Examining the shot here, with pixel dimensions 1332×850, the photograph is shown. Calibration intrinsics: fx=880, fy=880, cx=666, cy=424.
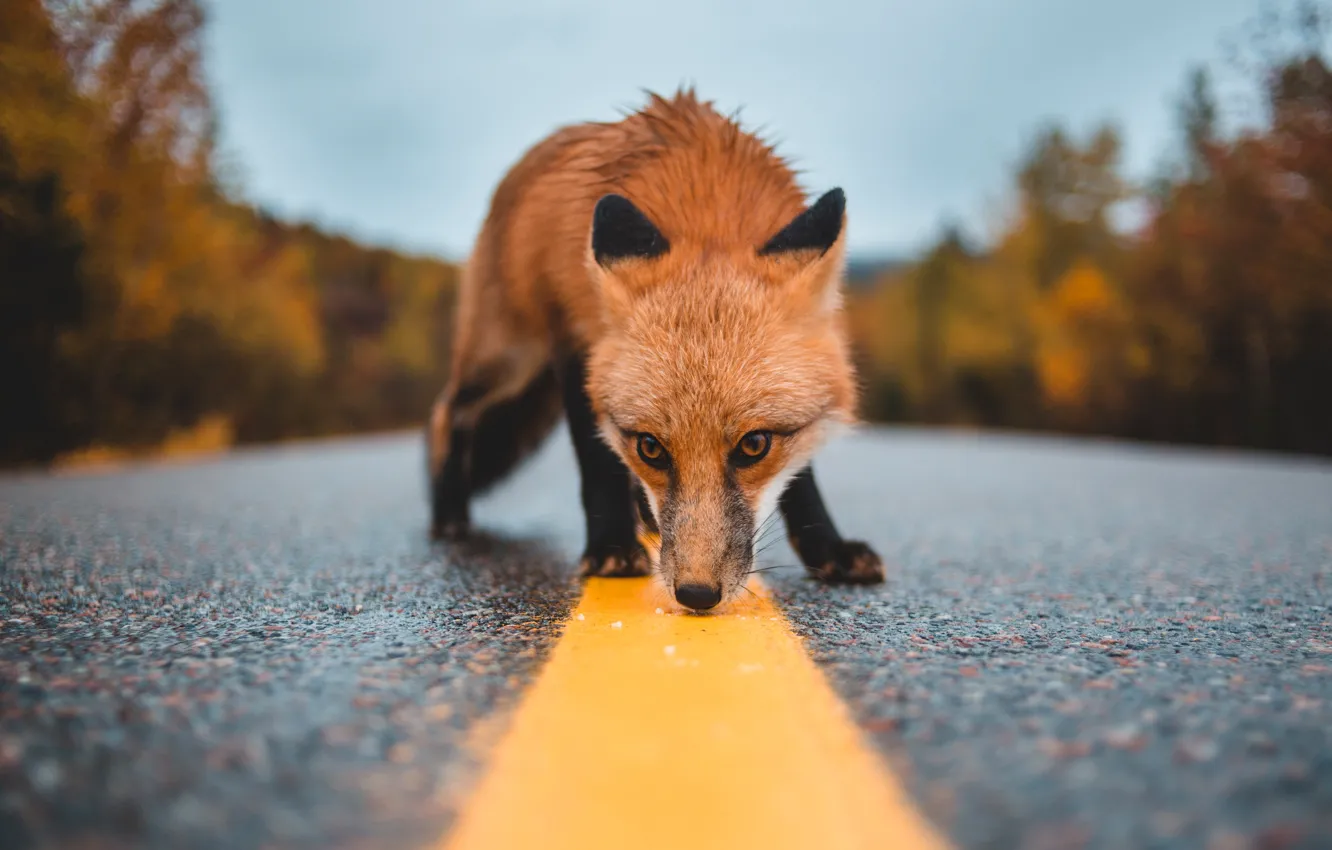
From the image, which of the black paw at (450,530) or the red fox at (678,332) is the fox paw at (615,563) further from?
the black paw at (450,530)

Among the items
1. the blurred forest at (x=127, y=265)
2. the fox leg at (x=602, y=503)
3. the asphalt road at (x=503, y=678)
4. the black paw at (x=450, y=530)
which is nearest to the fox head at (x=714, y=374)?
the fox leg at (x=602, y=503)

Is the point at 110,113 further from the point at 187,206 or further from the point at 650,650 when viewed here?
the point at 650,650

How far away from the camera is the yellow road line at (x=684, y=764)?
143cm

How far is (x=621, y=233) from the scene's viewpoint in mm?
3307

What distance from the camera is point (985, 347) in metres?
36.0

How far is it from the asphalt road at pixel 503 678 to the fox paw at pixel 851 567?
10cm

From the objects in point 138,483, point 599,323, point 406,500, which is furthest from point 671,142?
point 138,483

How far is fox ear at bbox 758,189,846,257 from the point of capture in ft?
10.7

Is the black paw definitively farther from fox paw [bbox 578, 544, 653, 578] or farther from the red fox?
fox paw [bbox 578, 544, 653, 578]

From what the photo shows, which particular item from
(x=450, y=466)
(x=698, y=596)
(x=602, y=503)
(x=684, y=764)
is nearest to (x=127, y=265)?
(x=450, y=466)

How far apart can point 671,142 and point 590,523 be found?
171 cm

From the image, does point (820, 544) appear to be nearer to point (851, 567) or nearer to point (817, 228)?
point (851, 567)

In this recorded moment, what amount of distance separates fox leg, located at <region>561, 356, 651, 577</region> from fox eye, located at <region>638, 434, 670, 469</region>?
1.89 ft

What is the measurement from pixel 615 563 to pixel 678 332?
3.60 feet
